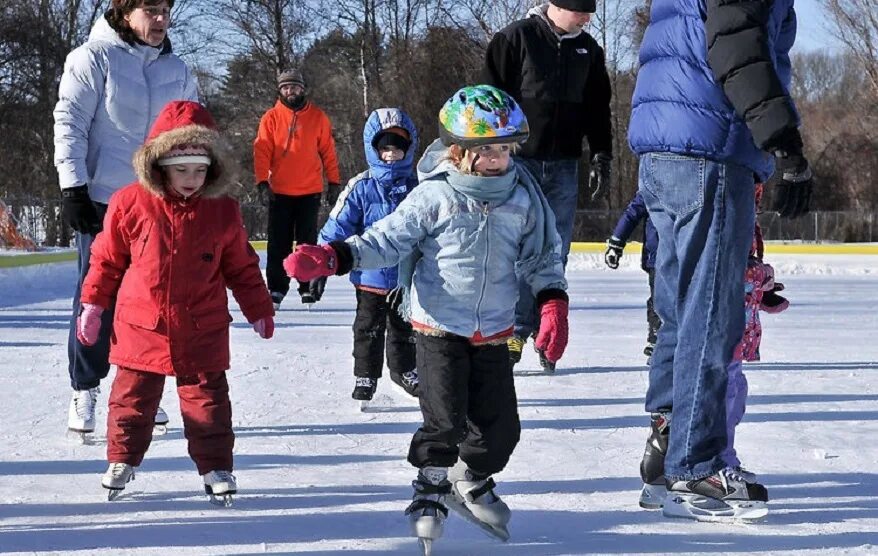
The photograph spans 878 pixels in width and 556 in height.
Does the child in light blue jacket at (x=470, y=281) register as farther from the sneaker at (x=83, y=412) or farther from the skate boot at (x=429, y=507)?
the sneaker at (x=83, y=412)

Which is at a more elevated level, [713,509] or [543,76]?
[543,76]

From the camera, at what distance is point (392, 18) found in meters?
30.2

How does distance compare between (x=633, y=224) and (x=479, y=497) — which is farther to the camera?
(x=633, y=224)

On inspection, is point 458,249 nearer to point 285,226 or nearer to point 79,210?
point 79,210

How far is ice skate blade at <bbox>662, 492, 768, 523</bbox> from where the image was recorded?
3.01 metres

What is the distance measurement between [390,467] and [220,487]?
654mm

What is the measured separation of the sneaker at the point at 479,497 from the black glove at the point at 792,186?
1.00 m

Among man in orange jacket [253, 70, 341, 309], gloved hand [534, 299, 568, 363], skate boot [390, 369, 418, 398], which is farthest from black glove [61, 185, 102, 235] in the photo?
man in orange jacket [253, 70, 341, 309]

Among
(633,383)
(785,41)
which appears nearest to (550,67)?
(633,383)

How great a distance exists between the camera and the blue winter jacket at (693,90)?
2.96 m

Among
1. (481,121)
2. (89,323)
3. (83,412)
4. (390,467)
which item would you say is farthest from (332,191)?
(481,121)

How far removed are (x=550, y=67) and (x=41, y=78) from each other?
2133 centimetres

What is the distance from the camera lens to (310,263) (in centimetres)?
267

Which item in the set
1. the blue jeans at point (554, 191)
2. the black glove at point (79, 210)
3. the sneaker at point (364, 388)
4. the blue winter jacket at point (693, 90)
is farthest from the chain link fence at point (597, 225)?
the blue winter jacket at point (693, 90)
